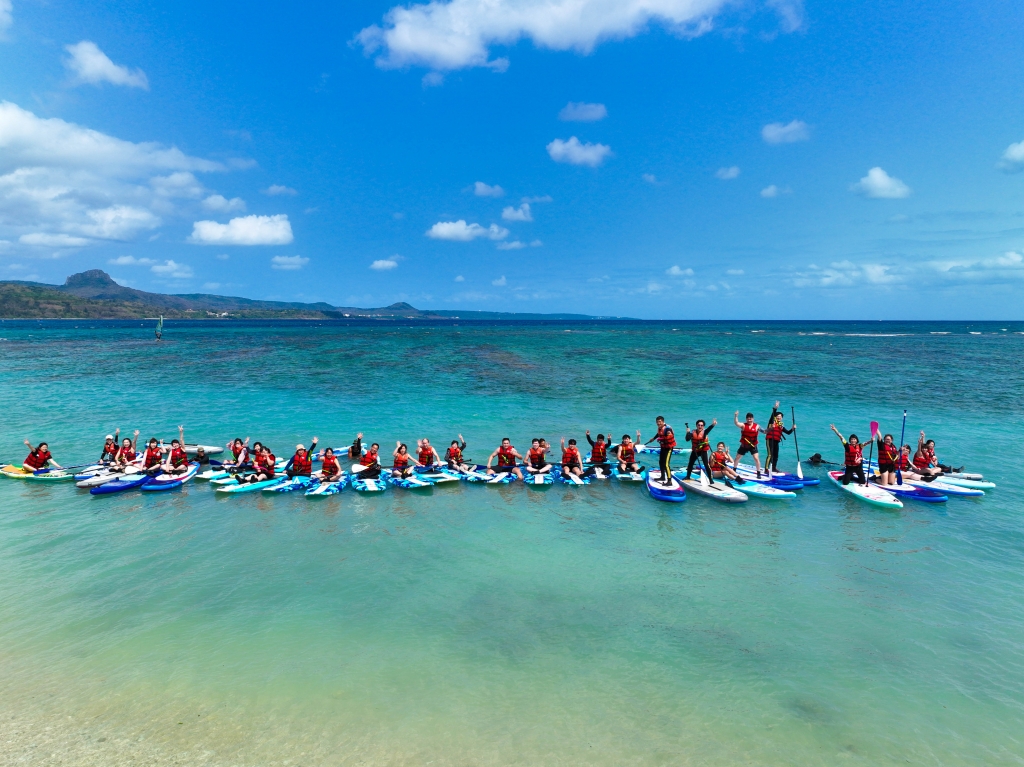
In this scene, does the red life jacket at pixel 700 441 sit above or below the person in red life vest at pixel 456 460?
above

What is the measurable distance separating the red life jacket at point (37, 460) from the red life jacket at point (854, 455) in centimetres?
→ 2852

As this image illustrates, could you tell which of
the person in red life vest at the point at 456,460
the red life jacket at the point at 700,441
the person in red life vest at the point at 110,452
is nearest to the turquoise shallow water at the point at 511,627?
the person in red life vest at the point at 456,460

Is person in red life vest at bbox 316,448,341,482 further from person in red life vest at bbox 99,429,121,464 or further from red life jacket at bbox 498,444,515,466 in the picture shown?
person in red life vest at bbox 99,429,121,464

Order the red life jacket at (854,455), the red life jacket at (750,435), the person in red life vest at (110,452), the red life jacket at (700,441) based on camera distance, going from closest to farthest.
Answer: the red life jacket at (700,441), the red life jacket at (854,455), the person in red life vest at (110,452), the red life jacket at (750,435)

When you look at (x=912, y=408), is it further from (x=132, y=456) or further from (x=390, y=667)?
(x=132, y=456)

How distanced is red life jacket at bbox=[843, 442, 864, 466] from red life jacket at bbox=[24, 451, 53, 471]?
2852 cm

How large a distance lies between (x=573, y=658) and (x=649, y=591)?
10.0 ft

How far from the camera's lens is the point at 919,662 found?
992 centimetres

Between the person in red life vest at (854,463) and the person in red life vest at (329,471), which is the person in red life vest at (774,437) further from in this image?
the person in red life vest at (329,471)

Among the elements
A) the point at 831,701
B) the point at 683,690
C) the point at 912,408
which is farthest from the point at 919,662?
the point at 912,408

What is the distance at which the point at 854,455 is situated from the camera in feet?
63.2

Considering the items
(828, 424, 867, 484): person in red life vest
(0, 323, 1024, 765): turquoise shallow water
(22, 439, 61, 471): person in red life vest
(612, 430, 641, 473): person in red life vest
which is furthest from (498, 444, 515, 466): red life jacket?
(22, 439, 61, 471): person in red life vest

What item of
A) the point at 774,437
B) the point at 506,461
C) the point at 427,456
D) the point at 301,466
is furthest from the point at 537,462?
the point at 774,437

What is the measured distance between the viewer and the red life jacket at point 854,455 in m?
19.2
